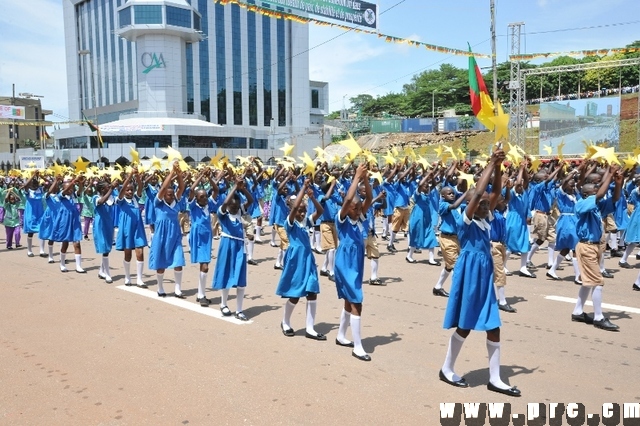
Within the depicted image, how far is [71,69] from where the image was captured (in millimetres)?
82375

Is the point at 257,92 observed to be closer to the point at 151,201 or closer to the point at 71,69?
the point at 71,69

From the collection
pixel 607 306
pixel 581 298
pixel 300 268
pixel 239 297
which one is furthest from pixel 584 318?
pixel 239 297

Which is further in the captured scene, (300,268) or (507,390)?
(300,268)

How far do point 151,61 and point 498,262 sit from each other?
196 ft

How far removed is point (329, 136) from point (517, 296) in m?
68.4

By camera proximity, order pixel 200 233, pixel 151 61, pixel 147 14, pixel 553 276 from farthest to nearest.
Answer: pixel 151 61 → pixel 147 14 → pixel 553 276 → pixel 200 233

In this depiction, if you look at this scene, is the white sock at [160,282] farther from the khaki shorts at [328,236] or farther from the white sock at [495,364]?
the white sock at [495,364]

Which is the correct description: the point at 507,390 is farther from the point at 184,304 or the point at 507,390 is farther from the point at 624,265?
the point at 624,265

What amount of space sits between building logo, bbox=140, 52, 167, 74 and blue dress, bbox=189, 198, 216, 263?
186 feet

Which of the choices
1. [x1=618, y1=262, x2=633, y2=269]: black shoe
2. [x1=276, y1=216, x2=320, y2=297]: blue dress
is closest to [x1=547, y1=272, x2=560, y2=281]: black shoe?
[x1=618, y1=262, x2=633, y2=269]: black shoe

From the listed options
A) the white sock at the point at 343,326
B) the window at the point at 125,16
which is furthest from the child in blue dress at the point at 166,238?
the window at the point at 125,16

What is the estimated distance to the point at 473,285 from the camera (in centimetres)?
503

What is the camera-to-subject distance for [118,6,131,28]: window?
59.6 metres

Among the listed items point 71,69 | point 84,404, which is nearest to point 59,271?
point 84,404
